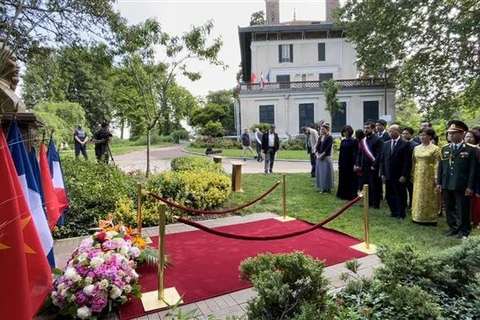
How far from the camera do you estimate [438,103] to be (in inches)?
634

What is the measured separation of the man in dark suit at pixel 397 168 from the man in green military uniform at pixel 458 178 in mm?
835

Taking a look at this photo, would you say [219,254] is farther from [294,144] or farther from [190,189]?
[294,144]

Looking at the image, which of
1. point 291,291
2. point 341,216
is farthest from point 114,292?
point 341,216

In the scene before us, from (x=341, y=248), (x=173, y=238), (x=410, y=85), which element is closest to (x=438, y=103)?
(x=410, y=85)

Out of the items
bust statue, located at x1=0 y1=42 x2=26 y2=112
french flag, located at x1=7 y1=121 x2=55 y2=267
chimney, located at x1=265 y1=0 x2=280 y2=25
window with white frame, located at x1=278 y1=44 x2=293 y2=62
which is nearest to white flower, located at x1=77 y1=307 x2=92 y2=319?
french flag, located at x1=7 y1=121 x2=55 y2=267

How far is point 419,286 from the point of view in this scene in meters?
2.86

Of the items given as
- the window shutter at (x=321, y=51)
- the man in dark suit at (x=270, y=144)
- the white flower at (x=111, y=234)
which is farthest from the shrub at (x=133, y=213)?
the window shutter at (x=321, y=51)

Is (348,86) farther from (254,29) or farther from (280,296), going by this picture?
(280,296)

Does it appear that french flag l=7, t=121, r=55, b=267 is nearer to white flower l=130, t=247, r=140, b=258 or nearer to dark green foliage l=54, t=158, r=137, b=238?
white flower l=130, t=247, r=140, b=258

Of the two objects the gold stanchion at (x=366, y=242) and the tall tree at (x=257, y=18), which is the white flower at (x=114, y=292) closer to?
the gold stanchion at (x=366, y=242)

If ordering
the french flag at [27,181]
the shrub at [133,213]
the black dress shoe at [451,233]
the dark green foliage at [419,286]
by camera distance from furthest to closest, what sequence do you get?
1. the shrub at [133,213]
2. the black dress shoe at [451,233]
3. the french flag at [27,181]
4. the dark green foliage at [419,286]

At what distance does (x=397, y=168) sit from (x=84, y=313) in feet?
20.0

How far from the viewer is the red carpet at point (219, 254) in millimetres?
3789

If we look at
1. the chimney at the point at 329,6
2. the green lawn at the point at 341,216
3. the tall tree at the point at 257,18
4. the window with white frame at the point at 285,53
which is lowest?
the green lawn at the point at 341,216
